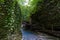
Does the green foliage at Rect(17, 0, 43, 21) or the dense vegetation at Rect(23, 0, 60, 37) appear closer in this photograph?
the dense vegetation at Rect(23, 0, 60, 37)

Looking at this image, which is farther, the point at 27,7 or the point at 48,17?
the point at 27,7

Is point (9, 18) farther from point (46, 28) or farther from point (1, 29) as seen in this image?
point (46, 28)

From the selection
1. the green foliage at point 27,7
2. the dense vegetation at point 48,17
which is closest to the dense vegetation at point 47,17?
the dense vegetation at point 48,17

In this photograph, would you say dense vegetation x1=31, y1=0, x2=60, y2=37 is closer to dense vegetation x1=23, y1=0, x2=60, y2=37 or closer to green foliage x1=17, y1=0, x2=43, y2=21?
dense vegetation x1=23, y1=0, x2=60, y2=37

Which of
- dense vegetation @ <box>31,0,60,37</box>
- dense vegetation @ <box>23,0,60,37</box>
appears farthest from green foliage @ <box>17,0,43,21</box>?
dense vegetation @ <box>31,0,60,37</box>

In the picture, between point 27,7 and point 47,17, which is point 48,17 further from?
point 27,7

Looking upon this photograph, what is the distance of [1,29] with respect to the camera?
4.59 meters

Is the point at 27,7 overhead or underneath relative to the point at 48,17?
overhead

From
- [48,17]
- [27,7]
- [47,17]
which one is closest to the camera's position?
[48,17]

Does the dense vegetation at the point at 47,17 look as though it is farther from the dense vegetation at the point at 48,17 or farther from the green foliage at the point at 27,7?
the green foliage at the point at 27,7

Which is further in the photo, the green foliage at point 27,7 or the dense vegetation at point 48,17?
the green foliage at point 27,7

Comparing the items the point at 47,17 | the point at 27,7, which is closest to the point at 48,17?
the point at 47,17

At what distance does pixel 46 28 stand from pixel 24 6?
5955mm

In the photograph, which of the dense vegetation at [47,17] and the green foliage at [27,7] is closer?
the dense vegetation at [47,17]
